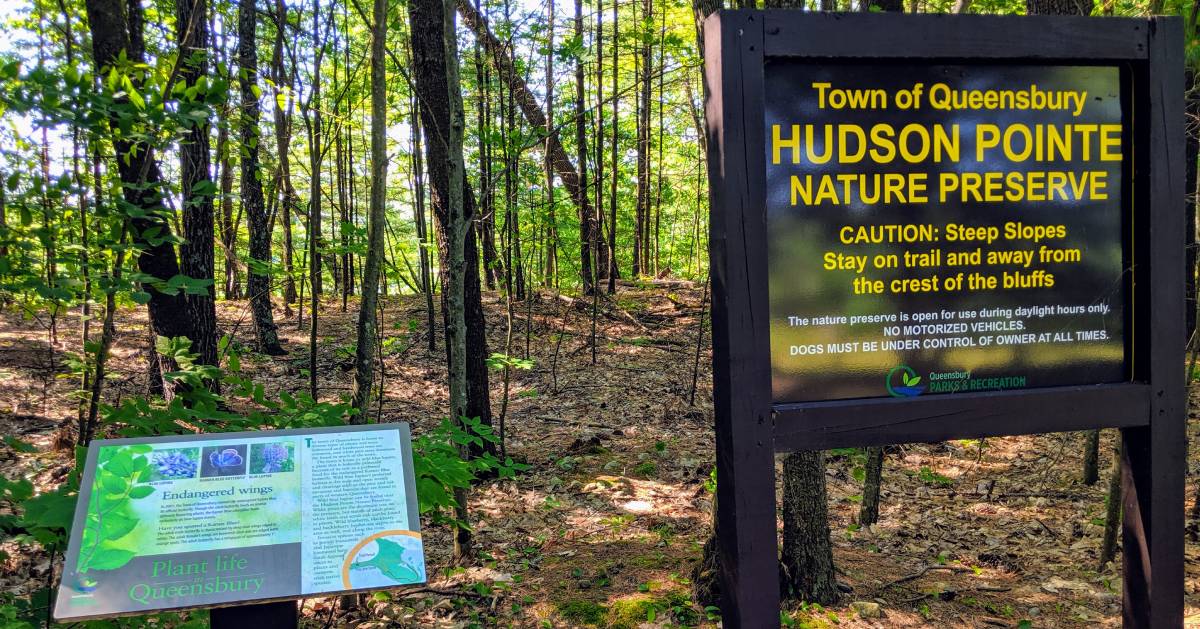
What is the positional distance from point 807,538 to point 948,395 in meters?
2.09

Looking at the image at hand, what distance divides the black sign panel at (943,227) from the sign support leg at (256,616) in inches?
78.6

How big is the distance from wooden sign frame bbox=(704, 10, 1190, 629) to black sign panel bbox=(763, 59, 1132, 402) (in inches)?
2.6

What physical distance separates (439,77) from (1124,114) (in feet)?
18.1

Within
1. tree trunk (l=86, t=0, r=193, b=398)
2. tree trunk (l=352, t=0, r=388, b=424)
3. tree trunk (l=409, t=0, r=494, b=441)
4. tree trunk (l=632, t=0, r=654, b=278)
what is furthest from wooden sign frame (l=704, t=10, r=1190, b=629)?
tree trunk (l=632, t=0, r=654, b=278)

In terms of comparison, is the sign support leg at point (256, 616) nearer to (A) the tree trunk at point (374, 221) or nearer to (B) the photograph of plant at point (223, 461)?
(B) the photograph of plant at point (223, 461)

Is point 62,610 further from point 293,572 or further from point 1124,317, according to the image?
point 1124,317

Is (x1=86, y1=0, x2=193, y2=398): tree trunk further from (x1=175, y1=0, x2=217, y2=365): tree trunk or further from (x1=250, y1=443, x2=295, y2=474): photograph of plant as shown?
(x1=250, y1=443, x2=295, y2=474): photograph of plant

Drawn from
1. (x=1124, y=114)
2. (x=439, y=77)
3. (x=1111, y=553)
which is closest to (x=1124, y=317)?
(x=1124, y=114)

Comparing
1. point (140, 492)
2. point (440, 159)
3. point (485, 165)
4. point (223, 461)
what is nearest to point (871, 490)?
point (440, 159)

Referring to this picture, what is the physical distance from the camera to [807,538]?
453 centimetres

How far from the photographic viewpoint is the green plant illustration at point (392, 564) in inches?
102

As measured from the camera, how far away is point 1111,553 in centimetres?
491

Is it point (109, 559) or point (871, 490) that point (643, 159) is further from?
point (109, 559)

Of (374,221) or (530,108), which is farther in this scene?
(530,108)
